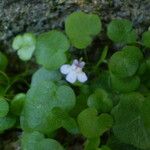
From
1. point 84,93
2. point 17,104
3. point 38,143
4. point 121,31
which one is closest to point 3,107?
point 17,104

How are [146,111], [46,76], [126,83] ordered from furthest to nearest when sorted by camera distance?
[46,76] → [126,83] → [146,111]

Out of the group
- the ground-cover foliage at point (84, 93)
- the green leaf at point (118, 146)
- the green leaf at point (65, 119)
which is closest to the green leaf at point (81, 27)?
the ground-cover foliage at point (84, 93)

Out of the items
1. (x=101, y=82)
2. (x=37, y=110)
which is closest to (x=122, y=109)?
(x=101, y=82)

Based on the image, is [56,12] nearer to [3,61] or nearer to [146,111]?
[3,61]

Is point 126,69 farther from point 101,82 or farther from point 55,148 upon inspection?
point 55,148

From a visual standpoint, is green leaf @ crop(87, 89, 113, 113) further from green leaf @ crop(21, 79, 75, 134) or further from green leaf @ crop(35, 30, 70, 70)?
green leaf @ crop(35, 30, 70, 70)

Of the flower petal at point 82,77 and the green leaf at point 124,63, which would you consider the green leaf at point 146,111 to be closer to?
the green leaf at point 124,63

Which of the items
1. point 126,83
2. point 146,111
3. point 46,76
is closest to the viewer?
point 146,111
